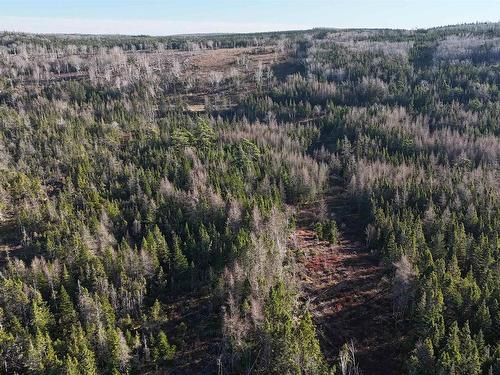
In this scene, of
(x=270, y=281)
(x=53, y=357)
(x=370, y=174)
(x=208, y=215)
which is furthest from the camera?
(x=370, y=174)

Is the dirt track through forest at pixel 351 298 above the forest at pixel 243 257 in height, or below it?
below

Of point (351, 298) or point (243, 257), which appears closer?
point (243, 257)

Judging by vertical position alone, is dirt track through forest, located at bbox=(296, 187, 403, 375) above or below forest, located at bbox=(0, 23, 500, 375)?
below

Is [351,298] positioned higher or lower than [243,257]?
lower

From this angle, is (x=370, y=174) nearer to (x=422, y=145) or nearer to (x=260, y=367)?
(x=422, y=145)

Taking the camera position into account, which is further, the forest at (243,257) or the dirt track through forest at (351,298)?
the dirt track through forest at (351,298)

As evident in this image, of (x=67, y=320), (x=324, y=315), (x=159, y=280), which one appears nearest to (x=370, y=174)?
(x=324, y=315)

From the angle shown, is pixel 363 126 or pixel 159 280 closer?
pixel 159 280

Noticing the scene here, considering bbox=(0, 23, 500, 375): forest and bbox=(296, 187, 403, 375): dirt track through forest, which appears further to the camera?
bbox=(296, 187, 403, 375): dirt track through forest
